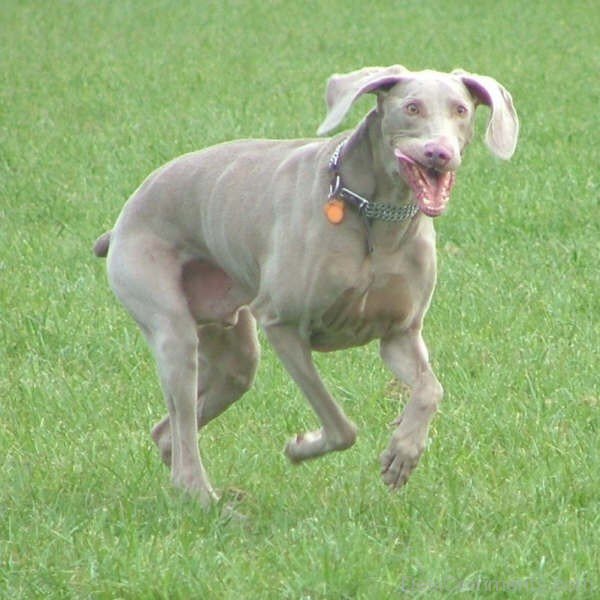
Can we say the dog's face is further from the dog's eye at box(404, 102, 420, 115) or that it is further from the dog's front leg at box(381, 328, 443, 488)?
the dog's front leg at box(381, 328, 443, 488)

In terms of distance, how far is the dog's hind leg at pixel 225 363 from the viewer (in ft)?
19.4

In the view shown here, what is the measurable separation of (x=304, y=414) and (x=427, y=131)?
171 centimetres

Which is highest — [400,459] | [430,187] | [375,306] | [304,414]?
[430,187]

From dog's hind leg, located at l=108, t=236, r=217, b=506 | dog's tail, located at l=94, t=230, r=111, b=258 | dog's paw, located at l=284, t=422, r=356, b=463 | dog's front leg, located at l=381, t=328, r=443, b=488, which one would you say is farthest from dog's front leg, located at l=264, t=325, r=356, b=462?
dog's tail, located at l=94, t=230, r=111, b=258

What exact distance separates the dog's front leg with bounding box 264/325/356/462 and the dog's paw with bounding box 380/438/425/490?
0.24 metres

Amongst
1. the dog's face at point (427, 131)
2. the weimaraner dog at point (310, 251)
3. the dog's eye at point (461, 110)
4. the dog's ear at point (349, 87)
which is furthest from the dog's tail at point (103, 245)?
the dog's eye at point (461, 110)

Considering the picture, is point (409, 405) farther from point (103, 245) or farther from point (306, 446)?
point (103, 245)

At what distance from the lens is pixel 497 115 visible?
5.00m

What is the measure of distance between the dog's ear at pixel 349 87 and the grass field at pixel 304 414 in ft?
3.74

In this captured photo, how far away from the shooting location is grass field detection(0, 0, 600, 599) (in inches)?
179

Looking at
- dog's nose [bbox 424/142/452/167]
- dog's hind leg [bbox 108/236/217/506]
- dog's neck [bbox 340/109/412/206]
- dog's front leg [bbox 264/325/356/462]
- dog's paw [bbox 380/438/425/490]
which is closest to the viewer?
dog's nose [bbox 424/142/452/167]

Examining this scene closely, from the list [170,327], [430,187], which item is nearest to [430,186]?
[430,187]

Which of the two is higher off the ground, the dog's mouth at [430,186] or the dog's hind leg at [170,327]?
the dog's mouth at [430,186]

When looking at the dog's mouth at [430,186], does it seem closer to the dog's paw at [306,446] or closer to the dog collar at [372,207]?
the dog collar at [372,207]
